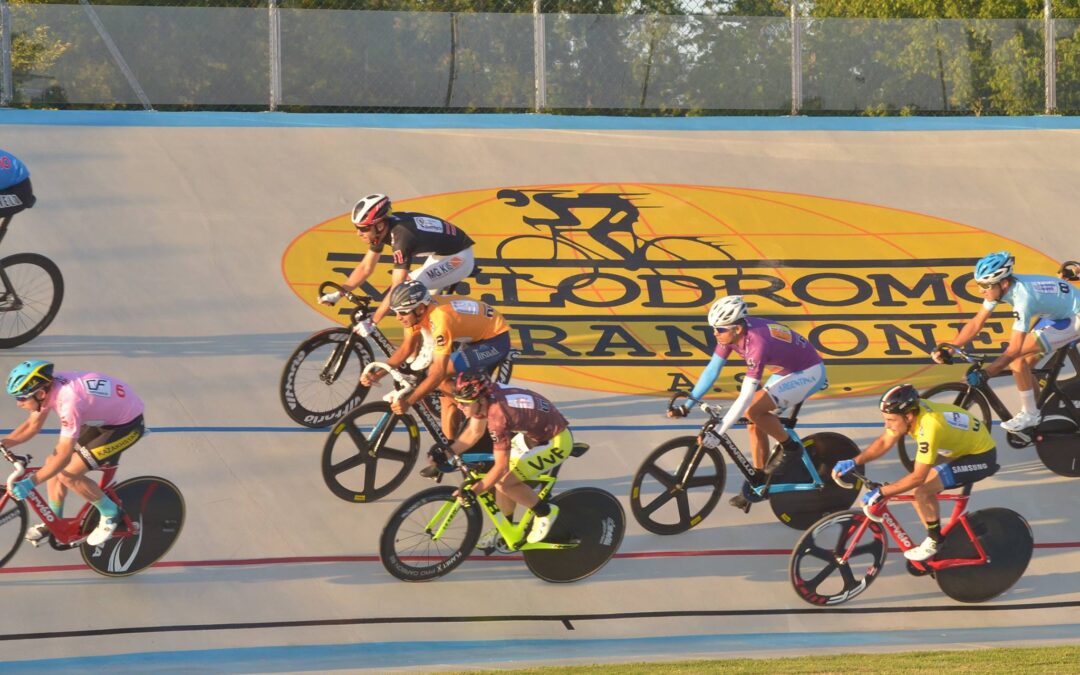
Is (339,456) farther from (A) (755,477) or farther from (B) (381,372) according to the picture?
(A) (755,477)

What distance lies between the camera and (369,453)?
877cm

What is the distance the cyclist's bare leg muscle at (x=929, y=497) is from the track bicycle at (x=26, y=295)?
22.3ft

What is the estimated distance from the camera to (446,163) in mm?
14172

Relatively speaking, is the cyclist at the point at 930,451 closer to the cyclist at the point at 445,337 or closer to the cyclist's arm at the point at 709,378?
the cyclist's arm at the point at 709,378

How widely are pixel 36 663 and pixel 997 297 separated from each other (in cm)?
706

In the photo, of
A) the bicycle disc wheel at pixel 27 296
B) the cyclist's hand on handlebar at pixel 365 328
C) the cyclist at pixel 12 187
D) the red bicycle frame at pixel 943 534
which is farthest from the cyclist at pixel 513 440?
the cyclist at pixel 12 187

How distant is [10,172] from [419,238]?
336 cm

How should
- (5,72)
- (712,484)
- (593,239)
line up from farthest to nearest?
1. (5,72)
2. (593,239)
3. (712,484)

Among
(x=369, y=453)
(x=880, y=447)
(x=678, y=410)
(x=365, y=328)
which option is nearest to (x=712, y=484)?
(x=678, y=410)

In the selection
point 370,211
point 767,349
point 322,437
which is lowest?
point 322,437

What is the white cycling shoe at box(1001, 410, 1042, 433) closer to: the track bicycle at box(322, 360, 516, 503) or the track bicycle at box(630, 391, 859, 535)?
the track bicycle at box(630, 391, 859, 535)

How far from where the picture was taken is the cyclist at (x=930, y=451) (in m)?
7.84

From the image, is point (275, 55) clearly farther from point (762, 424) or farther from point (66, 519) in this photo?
point (762, 424)

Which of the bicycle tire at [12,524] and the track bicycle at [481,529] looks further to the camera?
the track bicycle at [481,529]
